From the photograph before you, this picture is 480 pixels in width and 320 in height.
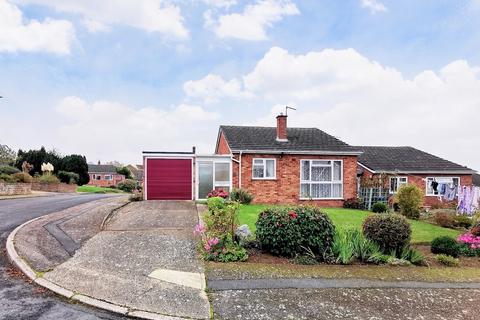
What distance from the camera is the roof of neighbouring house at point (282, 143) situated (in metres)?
19.1

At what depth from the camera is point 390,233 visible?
827cm

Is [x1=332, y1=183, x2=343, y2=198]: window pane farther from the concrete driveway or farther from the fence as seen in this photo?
the concrete driveway

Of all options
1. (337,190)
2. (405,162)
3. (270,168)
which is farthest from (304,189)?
(405,162)

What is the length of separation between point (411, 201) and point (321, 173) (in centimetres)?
470

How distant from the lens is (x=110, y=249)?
7801 mm

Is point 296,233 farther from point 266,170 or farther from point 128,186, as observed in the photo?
point 128,186

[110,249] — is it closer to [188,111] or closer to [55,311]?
[55,311]

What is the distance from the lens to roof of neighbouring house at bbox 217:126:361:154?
1912cm

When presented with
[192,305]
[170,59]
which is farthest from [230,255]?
[170,59]

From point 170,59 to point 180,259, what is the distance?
985 cm

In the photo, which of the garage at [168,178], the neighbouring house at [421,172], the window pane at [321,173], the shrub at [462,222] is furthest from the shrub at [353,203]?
the garage at [168,178]

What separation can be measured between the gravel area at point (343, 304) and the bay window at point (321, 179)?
13049 mm

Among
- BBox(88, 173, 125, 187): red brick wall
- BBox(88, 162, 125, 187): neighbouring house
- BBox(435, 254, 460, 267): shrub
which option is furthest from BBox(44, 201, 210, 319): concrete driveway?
BBox(88, 162, 125, 187): neighbouring house

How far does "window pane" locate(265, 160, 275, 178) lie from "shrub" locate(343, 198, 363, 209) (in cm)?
443
